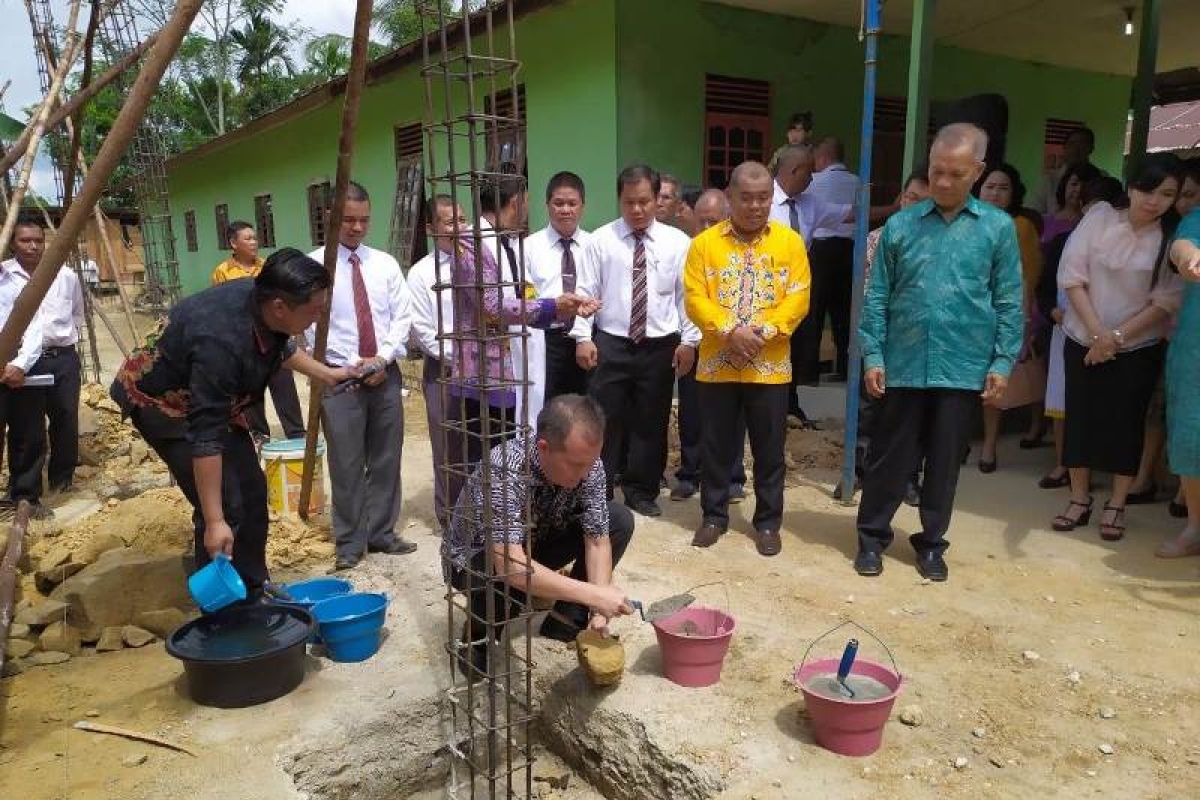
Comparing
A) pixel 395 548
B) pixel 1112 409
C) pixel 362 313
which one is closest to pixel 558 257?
pixel 362 313

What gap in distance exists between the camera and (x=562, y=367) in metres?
4.91

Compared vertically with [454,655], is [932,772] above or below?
below

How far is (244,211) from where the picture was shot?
17.2 meters

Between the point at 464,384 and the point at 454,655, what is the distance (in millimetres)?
1035

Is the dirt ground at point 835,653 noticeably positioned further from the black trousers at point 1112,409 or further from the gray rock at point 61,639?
the black trousers at point 1112,409

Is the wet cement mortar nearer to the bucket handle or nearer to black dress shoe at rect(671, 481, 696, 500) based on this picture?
the bucket handle

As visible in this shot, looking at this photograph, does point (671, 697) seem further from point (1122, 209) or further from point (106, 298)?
point (106, 298)

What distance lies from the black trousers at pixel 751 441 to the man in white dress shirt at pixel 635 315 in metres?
0.47

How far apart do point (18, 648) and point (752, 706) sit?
2975 mm

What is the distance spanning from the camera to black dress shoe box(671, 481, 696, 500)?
528 centimetres

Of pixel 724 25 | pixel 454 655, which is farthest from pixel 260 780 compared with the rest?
pixel 724 25

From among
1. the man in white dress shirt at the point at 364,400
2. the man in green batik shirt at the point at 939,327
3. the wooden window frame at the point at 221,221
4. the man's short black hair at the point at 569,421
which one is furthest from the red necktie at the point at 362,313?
the wooden window frame at the point at 221,221

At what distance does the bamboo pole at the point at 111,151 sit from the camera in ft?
5.33

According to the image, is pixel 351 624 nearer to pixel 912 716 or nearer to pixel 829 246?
pixel 912 716
